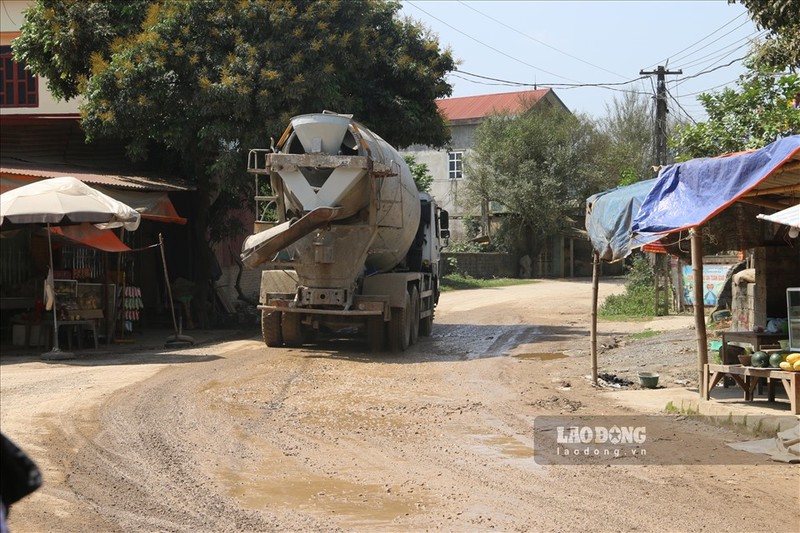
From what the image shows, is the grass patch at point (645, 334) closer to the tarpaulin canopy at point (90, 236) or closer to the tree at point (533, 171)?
the tarpaulin canopy at point (90, 236)

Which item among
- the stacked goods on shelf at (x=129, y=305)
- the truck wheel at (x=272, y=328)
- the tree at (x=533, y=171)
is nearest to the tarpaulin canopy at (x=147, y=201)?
the stacked goods on shelf at (x=129, y=305)

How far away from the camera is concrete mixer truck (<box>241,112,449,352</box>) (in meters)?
13.9

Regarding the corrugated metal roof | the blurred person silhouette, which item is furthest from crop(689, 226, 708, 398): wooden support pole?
the corrugated metal roof

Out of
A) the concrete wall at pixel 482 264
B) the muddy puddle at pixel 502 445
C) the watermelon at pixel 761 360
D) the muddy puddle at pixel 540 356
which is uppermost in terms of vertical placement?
the concrete wall at pixel 482 264

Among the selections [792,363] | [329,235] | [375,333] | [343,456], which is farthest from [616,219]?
[375,333]

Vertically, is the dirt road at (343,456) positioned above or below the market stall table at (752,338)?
below

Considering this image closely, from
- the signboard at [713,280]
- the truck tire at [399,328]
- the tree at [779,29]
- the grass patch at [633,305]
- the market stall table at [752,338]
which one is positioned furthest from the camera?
the grass patch at [633,305]

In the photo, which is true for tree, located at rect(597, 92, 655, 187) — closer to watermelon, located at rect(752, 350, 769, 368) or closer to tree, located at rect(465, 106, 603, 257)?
tree, located at rect(465, 106, 603, 257)

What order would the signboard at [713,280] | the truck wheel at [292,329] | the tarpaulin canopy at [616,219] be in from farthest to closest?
the signboard at [713,280] → the truck wheel at [292,329] → the tarpaulin canopy at [616,219]

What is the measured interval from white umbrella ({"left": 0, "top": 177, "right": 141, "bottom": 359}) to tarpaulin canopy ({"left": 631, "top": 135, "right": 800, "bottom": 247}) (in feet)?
29.7

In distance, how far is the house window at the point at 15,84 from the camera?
2845 cm

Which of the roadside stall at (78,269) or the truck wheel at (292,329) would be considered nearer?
the truck wheel at (292,329)

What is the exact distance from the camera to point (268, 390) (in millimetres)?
11109

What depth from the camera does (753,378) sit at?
9531mm
